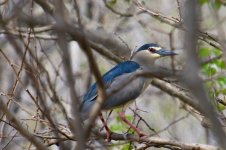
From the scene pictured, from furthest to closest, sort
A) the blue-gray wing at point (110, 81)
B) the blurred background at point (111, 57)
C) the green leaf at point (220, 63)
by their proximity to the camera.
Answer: the blurred background at point (111, 57) → the green leaf at point (220, 63) → the blue-gray wing at point (110, 81)

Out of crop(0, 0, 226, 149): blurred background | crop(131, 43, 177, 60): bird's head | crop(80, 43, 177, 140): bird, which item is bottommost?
crop(80, 43, 177, 140): bird

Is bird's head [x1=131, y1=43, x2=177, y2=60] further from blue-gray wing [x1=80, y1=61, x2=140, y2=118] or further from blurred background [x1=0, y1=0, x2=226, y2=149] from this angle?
blue-gray wing [x1=80, y1=61, x2=140, y2=118]

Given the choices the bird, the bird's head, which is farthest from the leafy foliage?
the bird's head

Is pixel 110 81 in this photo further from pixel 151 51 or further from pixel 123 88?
pixel 151 51

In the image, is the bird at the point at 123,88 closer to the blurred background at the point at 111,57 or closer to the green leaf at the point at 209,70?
the green leaf at the point at 209,70

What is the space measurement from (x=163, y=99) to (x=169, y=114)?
56cm

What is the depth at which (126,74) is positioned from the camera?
539 centimetres

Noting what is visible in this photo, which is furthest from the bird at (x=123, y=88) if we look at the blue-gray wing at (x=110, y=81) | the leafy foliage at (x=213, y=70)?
the leafy foliage at (x=213, y=70)

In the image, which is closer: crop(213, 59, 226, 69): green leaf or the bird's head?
crop(213, 59, 226, 69): green leaf

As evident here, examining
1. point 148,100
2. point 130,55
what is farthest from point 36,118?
point 148,100

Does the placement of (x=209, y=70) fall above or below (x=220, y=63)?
below

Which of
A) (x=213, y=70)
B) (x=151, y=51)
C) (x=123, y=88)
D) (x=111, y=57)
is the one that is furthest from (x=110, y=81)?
(x=111, y=57)

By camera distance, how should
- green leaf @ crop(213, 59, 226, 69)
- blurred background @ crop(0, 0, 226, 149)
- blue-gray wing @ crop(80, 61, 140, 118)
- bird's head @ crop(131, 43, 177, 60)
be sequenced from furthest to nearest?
blurred background @ crop(0, 0, 226, 149)
bird's head @ crop(131, 43, 177, 60)
green leaf @ crop(213, 59, 226, 69)
blue-gray wing @ crop(80, 61, 140, 118)

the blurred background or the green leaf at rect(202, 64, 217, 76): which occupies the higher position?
the blurred background
